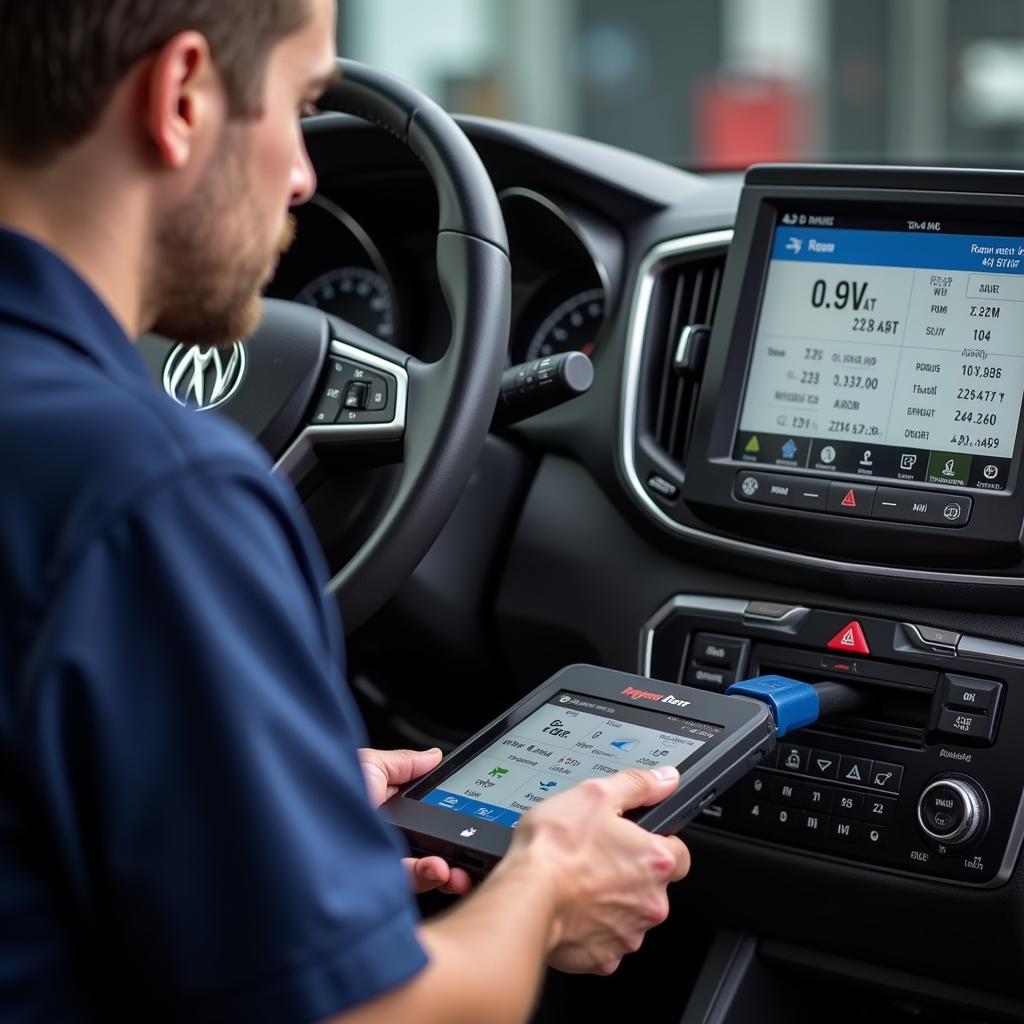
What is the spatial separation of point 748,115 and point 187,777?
966 cm

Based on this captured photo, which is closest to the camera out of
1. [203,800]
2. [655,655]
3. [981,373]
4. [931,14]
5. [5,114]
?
[203,800]

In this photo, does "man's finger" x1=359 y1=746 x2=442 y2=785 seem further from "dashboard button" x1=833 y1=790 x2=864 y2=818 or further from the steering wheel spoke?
"dashboard button" x1=833 y1=790 x2=864 y2=818

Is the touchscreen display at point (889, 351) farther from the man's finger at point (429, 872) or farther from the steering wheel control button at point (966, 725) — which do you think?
the man's finger at point (429, 872)

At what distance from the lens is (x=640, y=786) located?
1.01m

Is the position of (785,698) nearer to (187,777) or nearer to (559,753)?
(559,753)

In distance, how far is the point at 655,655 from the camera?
150 cm

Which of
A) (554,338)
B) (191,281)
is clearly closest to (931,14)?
(554,338)

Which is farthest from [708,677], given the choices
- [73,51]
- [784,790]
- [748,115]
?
[748,115]

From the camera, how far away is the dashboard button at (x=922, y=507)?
132 centimetres

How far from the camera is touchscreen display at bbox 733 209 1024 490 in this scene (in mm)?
1327

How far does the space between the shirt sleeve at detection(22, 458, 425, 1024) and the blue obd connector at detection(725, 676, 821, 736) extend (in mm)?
639

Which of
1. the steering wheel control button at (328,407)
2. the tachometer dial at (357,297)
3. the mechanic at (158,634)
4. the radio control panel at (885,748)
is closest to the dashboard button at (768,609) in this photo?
the radio control panel at (885,748)

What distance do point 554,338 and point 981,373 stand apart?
0.53 meters

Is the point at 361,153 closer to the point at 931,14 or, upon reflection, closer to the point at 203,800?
the point at 203,800
